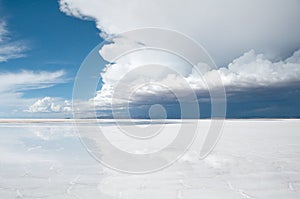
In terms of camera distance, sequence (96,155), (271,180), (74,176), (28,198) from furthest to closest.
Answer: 1. (96,155)
2. (74,176)
3. (271,180)
4. (28,198)

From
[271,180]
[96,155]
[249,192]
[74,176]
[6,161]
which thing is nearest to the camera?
[249,192]

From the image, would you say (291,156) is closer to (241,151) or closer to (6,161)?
(241,151)

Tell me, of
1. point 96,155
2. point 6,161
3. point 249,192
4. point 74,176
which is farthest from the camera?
point 96,155

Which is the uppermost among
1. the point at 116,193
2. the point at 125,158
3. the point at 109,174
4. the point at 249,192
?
the point at 125,158

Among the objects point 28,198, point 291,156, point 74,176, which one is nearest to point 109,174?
point 74,176

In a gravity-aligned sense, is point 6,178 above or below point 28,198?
above

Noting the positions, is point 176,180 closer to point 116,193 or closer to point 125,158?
point 116,193

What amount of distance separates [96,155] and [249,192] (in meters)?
4.97

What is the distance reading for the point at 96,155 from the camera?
832 cm

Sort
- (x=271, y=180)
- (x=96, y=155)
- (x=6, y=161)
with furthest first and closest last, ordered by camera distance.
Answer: (x=96, y=155), (x=6, y=161), (x=271, y=180)

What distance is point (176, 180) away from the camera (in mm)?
5457

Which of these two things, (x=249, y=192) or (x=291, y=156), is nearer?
(x=249, y=192)

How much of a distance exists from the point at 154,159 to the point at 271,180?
324 cm

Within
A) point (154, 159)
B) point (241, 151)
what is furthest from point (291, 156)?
point (154, 159)
